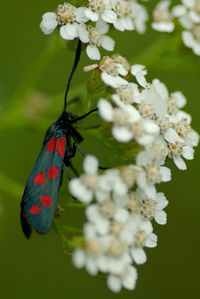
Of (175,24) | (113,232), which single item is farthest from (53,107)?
(113,232)

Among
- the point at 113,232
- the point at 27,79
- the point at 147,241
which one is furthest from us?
the point at 27,79

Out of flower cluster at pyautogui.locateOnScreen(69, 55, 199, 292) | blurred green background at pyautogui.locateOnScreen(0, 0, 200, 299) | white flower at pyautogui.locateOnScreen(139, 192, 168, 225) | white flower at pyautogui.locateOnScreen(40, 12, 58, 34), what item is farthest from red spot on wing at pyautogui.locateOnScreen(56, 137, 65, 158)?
blurred green background at pyautogui.locateOnScreen(0, 0, 200, 299)

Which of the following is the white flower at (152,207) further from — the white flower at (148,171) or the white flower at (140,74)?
the white flower at (140,74)

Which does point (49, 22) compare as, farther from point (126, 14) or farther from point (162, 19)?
point (162, 19)

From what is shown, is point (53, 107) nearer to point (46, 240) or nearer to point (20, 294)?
point (46, 240)

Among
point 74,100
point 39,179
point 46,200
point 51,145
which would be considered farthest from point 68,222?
point 46,200

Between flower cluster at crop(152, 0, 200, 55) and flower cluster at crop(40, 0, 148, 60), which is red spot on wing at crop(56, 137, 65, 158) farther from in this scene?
flower cluster at crop(152, 0, 200, 55)
